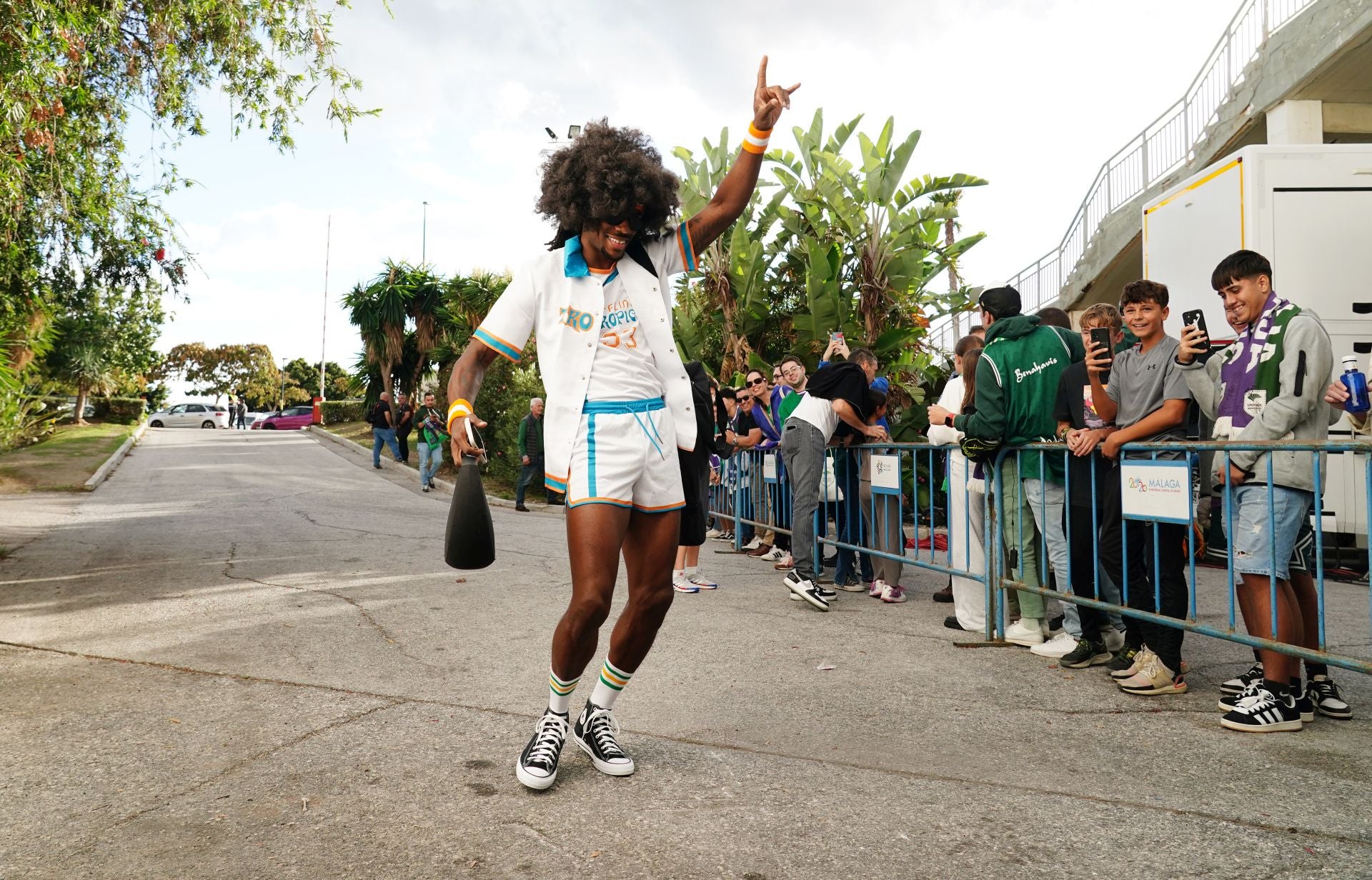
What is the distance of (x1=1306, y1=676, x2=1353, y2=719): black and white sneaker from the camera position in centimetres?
418

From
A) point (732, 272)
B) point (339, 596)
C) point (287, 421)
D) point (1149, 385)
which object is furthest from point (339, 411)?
point (1149, 385)

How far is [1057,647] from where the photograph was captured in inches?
216

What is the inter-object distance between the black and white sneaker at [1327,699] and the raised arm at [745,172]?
10.9ft

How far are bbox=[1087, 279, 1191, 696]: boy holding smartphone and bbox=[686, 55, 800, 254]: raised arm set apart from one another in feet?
7.14

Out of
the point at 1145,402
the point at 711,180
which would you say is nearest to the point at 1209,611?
the point at 1145,402

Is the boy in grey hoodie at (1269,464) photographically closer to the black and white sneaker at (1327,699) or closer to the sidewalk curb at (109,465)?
the black and white sneaker at (1327,699)

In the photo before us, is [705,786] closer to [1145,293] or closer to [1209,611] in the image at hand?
[1145,293]

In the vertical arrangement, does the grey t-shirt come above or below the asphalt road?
above

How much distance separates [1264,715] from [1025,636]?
1784 millimetres

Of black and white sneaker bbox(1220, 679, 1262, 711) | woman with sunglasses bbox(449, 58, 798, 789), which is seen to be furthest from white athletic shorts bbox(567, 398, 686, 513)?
black and white sneaker bbox(1220, 679, 1262, 711)

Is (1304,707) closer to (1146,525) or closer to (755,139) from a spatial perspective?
(1146,525)

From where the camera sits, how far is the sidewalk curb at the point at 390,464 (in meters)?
17.2

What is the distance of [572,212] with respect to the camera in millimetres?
3416

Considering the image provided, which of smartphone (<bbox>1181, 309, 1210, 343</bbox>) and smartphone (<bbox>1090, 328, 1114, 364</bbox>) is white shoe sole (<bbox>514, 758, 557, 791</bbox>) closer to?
smartphone (<bbox>1181, 309, 1210, 343</bbox>)
